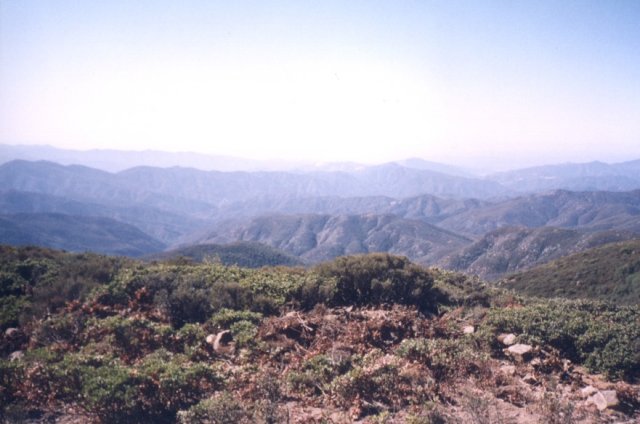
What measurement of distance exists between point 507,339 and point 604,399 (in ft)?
6.87

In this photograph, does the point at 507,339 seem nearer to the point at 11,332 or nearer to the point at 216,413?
the point at 216,413

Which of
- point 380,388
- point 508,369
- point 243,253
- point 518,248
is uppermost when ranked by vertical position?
point 380,388

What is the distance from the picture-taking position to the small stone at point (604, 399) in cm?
538

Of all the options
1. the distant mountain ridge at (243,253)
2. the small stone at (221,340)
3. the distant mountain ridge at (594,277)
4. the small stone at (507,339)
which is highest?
the small stone at (507,339)

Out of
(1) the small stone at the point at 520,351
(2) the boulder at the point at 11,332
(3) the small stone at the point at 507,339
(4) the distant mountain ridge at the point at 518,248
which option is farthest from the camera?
(4) the distant mountain ridge at the point at 518,248

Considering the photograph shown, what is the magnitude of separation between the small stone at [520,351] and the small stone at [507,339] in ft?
0.76

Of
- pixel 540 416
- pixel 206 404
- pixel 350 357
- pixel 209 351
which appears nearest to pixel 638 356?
pixel 540 416

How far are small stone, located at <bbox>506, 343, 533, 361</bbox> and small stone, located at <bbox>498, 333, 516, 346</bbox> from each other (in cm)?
23

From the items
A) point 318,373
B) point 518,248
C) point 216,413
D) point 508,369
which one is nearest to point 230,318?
point 318,373

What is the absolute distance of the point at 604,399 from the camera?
5.48 m

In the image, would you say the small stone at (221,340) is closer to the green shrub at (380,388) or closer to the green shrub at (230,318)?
the green shrub at (230,318)

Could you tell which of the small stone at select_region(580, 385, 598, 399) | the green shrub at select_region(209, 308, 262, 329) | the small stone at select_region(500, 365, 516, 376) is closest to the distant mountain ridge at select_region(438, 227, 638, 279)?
the small stone at select_region(500, 365, 516, 376)

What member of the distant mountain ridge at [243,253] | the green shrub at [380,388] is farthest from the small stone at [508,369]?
the distant mountain ridge at [243,253]

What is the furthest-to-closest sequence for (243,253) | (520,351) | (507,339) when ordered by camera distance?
(243,253), (507,339), (520,351)
